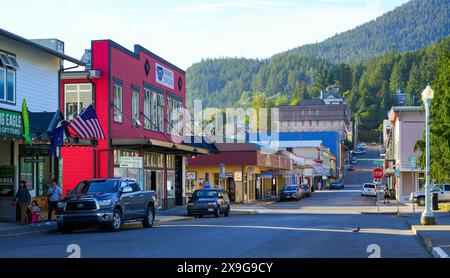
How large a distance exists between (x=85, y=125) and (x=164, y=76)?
60.6 feet

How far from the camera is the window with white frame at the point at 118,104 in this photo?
40406 millimetres

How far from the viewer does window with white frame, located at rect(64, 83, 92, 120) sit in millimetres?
39562

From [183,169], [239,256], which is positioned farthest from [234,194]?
[239,256]

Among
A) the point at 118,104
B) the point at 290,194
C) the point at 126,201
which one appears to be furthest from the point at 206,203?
the point at 290,194

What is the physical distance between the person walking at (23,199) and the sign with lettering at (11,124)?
9.00ft

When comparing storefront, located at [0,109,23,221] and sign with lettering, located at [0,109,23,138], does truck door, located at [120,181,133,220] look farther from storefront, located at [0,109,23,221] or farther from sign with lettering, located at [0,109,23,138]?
storefront, located at [0,109,23,221]

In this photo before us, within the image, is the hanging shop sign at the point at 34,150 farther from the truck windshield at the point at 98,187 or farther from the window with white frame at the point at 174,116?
the window with white frame at the point at 174,116

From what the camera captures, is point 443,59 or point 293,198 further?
point 293,198

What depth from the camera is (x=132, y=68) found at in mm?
42906

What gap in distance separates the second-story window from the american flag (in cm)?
1116

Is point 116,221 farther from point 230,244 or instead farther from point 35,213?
point 230,244

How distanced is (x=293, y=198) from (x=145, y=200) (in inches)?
1847
